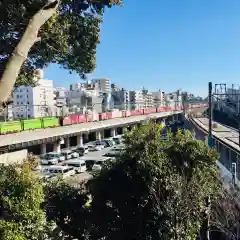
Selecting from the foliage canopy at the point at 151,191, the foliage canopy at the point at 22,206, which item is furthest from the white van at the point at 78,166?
the foliage canopy at the point at 22,206

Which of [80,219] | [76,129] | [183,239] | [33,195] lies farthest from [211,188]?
[76,129]

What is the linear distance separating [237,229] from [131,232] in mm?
2095

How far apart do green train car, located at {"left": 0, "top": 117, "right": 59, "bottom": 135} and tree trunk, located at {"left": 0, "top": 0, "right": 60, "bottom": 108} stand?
24194mm

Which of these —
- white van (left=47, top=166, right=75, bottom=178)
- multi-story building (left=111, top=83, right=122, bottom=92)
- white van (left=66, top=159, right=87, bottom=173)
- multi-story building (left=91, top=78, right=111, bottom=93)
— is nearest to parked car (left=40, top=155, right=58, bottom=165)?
white van (left=66, top=159, right=87, bottom=173)

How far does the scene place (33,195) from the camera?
559 cm

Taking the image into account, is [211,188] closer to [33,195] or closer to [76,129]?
[33,195]

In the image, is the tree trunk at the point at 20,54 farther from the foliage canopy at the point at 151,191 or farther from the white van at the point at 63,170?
the white van at the point at 63,170

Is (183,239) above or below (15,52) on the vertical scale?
below

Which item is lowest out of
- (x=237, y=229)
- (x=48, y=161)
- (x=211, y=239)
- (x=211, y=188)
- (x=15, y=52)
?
(x=48, y=161)

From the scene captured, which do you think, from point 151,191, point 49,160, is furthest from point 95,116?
point 151,191

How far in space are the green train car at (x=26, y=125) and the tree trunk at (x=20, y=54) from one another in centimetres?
2419

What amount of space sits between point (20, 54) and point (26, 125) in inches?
1097

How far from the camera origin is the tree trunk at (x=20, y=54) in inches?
178

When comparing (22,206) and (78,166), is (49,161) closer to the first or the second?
(78,166)
